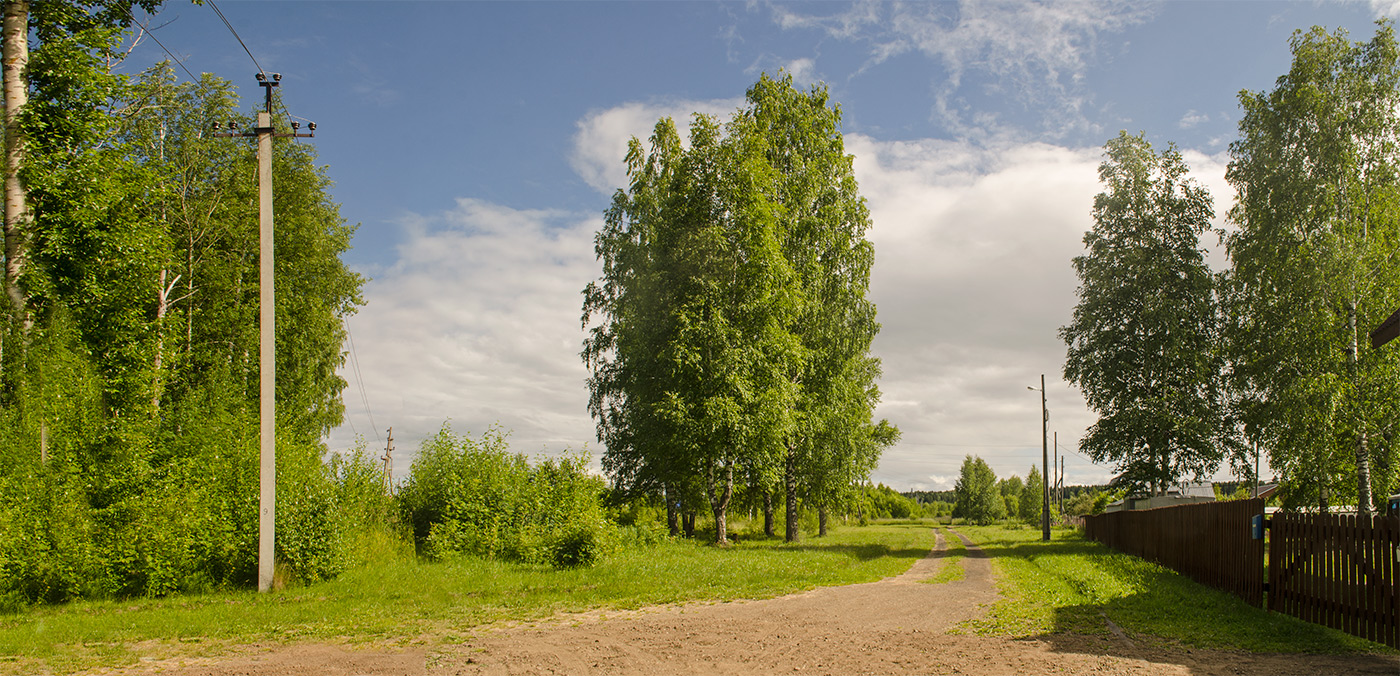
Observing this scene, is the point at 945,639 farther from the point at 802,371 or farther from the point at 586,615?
the point at 802,371

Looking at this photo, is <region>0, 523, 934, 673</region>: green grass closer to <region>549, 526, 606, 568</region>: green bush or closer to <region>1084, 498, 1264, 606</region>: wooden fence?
<region>549, 526, 606, 568</region>: green bush

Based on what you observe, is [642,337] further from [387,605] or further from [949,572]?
[387,605]

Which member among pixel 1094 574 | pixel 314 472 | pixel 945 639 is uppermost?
pixel 314 472

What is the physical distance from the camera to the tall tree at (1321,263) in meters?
18.5

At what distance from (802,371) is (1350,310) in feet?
46.7

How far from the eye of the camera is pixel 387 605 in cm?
986

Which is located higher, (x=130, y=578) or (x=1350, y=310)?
(x=1350, y=310)

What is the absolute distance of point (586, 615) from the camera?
9164mm

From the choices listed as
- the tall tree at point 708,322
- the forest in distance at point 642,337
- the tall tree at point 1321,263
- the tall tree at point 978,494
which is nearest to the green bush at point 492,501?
the forest in distance at point 642,337

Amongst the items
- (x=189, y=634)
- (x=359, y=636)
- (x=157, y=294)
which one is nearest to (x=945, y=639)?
(x=359, y=636)

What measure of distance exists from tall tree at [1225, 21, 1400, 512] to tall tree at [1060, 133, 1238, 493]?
3.03 meters

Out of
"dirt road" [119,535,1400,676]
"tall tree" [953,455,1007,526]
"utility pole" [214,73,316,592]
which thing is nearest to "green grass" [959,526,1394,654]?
"dirt road" [119,535,1400,676]

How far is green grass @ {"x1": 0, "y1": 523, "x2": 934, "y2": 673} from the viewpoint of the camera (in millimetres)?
7508

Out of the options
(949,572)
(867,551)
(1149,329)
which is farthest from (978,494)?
(949,572)
